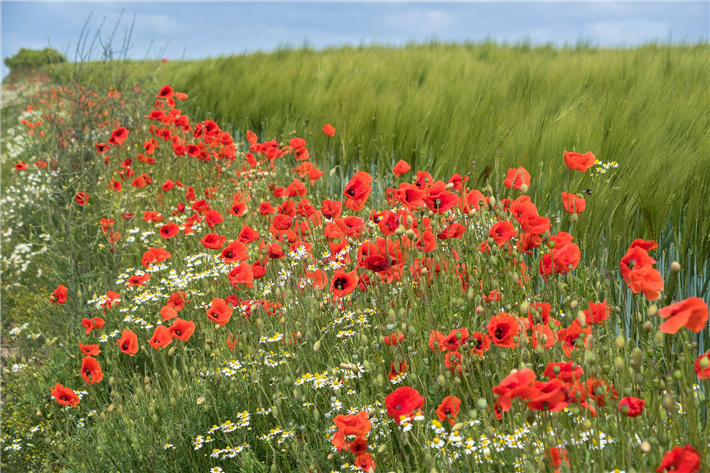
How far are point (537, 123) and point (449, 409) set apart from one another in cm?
217

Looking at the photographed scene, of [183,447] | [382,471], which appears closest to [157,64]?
[183,447]

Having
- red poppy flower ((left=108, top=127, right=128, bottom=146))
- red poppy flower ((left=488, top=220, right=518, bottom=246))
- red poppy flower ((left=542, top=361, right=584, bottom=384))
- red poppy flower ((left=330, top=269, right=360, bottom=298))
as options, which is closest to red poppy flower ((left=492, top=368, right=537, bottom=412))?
red poppy flower ((left=542, top=361, right=584, bottom=384))

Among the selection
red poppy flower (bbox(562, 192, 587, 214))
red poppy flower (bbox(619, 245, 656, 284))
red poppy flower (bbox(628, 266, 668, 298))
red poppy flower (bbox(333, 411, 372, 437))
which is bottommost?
red poppy flower (bbox(333, 411, 372, 437))

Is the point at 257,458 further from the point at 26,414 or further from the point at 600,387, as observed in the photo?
the point at 26,414

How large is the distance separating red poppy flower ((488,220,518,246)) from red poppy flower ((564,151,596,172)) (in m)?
0.42

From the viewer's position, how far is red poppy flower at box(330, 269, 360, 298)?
2.17 meters

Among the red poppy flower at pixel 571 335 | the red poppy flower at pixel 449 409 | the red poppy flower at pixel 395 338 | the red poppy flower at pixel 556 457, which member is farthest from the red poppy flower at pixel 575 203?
the red poppy flower at pixel 556 457

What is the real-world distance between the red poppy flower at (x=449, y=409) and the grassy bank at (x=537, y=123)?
1.23 m

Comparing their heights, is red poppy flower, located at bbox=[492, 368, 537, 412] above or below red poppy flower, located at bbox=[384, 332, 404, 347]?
above

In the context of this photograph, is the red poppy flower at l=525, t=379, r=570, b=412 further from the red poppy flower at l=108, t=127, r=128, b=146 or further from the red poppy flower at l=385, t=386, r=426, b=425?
the red poppy flower at l=108, t=127, r=128, b=146

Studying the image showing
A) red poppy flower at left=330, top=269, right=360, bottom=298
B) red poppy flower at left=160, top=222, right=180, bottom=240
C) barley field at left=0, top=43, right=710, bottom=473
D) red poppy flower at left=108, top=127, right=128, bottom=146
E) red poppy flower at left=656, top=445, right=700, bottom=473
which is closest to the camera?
red poppy flower at left=656, top=445, right=700, bottom=473

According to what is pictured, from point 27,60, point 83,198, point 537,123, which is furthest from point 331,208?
point 27,60

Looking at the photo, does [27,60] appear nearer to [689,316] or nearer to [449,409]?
[449,409]

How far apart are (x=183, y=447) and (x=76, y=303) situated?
6.70 ft
